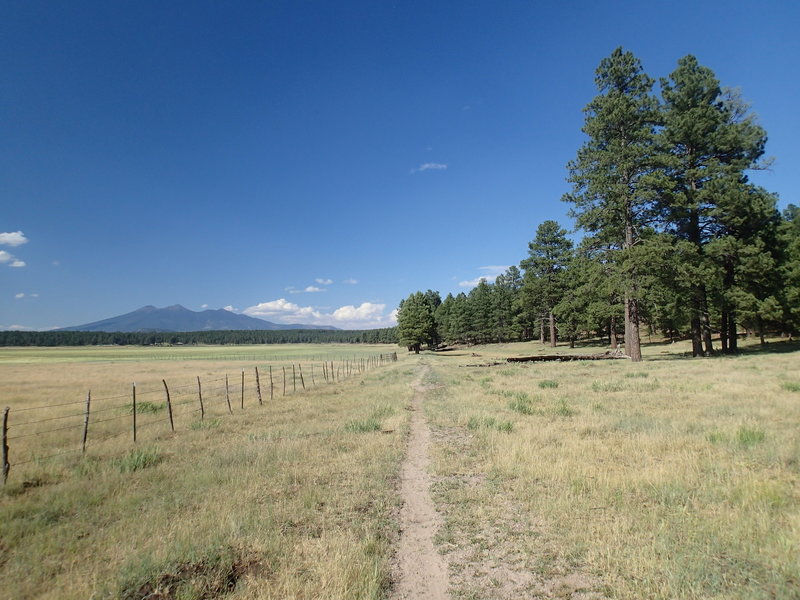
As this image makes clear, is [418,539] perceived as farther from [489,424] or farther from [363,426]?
[363,426]

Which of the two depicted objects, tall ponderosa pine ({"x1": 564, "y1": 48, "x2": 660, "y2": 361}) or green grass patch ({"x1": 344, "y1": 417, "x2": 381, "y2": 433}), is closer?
green grass patch ({"x1": 344, "y1": 417, "x2": 381, "y2": 433})

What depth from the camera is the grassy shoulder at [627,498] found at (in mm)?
4668

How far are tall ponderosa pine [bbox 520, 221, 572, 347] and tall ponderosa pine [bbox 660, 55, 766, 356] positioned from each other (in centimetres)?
2822

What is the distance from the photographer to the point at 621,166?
27.0 meters

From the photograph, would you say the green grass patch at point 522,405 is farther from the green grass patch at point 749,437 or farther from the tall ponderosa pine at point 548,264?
the tall ponderosa pine at point 548,264

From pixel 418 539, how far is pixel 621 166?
29141mm

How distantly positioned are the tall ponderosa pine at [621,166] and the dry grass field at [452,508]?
15.7 m

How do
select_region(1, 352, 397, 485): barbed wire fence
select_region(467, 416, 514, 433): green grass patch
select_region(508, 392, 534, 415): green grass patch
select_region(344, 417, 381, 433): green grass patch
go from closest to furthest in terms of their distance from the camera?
select_region(1, 352, 397, 485): barbed wire fence, select_region(467, 416, 514, 433): green grass patch, select_region(344, 417, 381, 433): green grass patch, select_region(508, 392, 534, 415): green grass patch

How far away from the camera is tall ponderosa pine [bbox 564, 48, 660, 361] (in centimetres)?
2697

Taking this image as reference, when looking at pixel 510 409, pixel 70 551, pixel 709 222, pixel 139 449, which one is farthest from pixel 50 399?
pixel 709 222

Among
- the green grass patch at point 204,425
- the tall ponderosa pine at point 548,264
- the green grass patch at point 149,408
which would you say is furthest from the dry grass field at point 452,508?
the tall ponderosa pine at point 548,264

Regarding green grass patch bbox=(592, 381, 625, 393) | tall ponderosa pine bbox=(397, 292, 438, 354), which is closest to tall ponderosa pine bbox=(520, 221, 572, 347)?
tall ponderosa pine bbox=(397, 292, 438, 354)

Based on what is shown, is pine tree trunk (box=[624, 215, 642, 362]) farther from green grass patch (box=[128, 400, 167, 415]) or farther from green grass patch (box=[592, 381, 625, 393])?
green grass patch (box=[128, 400, 167, 415])

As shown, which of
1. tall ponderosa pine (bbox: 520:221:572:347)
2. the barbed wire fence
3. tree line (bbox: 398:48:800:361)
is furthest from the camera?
tall ponderosa pine (bbox: 520:221:572:347)
